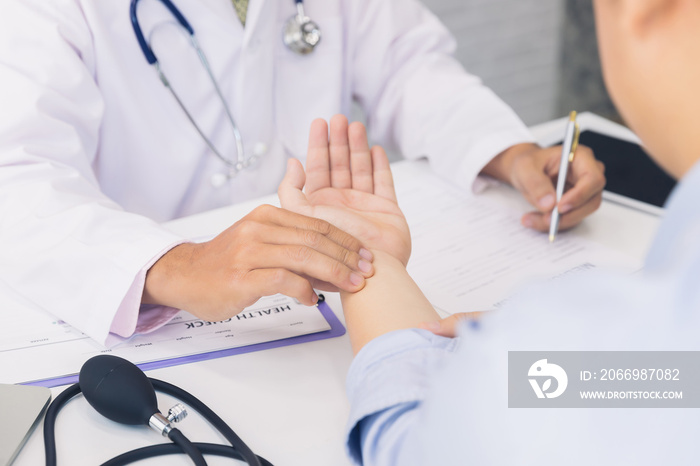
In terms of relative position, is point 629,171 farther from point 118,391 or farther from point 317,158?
point 118,391

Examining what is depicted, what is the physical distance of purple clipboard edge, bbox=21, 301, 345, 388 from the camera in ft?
2.22

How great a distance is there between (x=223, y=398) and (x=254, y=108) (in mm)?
674

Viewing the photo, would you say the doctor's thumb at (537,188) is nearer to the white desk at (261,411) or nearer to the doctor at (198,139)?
the doctor at (198,139)

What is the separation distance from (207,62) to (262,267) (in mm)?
547

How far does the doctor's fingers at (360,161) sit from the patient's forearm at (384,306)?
0.52 feet

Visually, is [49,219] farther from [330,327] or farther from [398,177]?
[398,177]

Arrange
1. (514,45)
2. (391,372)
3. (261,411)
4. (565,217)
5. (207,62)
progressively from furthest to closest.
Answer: (514,45)
(207,62)
(565,217)
(261,411)
(391,372)

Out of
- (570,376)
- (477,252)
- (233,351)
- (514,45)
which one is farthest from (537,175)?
(514,45)

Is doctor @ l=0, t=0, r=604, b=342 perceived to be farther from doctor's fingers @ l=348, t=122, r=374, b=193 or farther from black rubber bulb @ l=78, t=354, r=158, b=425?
black rubber bulb @ l=78, t=354, r=158, b=425

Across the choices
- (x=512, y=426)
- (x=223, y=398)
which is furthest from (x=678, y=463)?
(x=223, y=398)

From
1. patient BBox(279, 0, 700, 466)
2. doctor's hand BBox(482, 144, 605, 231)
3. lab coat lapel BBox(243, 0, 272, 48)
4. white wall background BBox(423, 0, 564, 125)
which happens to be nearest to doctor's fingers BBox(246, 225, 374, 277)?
patient BBox(279, 0, 700, 466)

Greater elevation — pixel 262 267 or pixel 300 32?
pixel 300 32

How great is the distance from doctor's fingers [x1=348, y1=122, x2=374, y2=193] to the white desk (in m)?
0.18

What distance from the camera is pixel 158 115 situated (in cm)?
111
